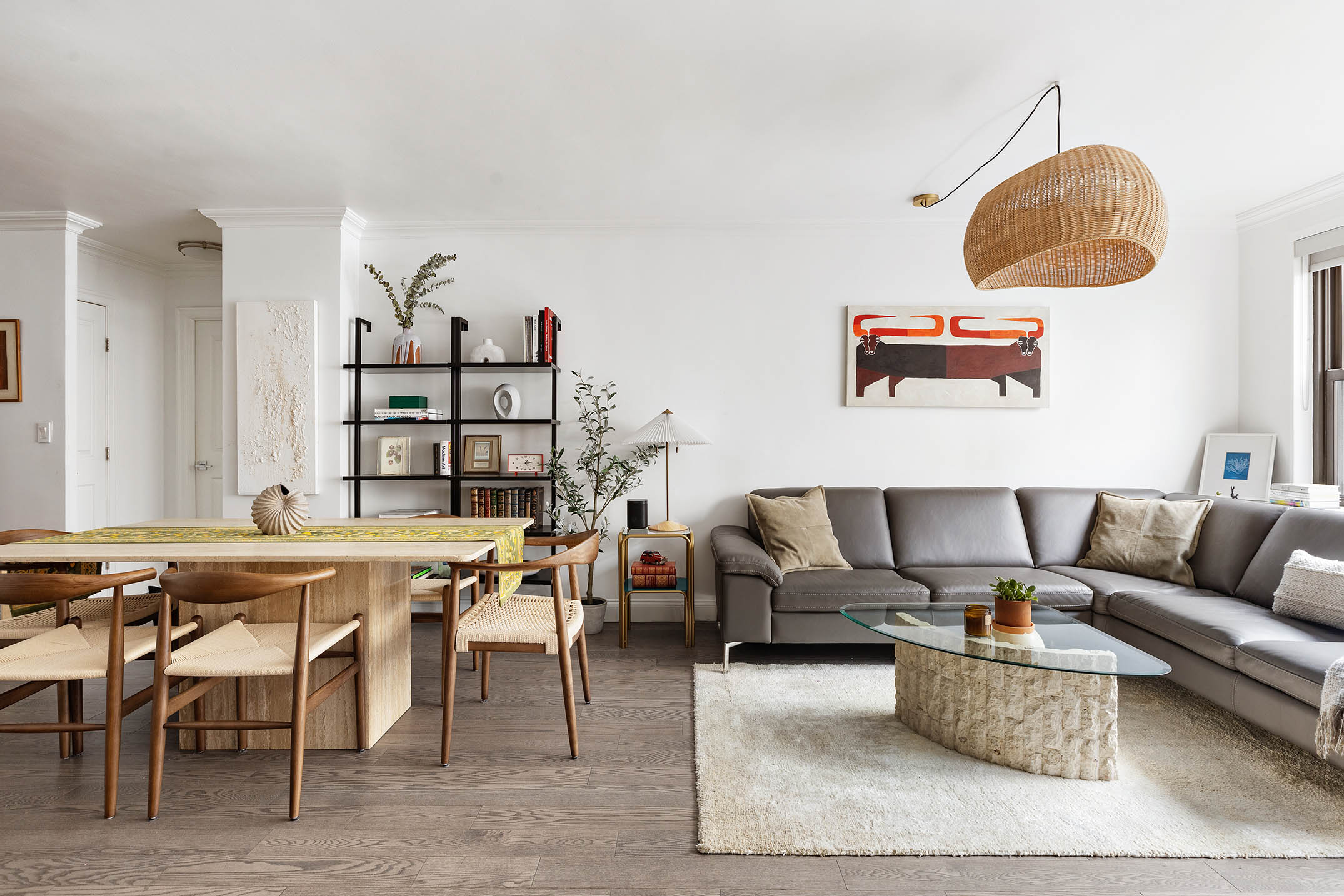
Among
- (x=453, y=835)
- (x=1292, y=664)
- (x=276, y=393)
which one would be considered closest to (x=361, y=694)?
(x=453, y=835)

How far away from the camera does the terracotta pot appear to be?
2402mm

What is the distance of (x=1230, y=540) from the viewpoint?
11.2 ft

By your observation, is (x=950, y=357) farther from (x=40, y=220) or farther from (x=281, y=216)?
(x=40, y=220)

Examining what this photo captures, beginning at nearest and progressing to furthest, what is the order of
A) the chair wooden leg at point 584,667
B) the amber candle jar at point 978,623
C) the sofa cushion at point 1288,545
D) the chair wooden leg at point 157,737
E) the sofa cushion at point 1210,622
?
the chair wooden leg at point 157,737 → the amber candle jar at point 978,623 → the sofa cushion at point 1210,622 → the chair wooden leg at point 584,667 → the sofa cushion at point 1288,545

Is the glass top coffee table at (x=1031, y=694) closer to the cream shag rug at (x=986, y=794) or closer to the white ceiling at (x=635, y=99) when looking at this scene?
the cream shag rug at (x=986, y=794)

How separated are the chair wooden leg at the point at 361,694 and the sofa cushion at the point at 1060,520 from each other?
139 inches

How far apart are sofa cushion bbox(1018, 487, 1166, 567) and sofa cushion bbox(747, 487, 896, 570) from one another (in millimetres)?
835

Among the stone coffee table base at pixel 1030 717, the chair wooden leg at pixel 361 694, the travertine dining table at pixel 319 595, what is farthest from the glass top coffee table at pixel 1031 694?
the chair wooden leg at pixel 361 694

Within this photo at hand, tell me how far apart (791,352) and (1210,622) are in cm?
252

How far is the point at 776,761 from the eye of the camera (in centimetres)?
241

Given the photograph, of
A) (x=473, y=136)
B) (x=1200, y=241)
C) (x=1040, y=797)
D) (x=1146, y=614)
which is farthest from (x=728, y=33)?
(x=1200, y=241)

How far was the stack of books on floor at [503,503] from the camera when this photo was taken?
420 centimetres

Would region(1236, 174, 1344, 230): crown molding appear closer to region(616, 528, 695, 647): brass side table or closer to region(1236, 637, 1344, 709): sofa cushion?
region(1236, 637, 1344, 709): sofa cushion

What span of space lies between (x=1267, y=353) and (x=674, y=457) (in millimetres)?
3623
